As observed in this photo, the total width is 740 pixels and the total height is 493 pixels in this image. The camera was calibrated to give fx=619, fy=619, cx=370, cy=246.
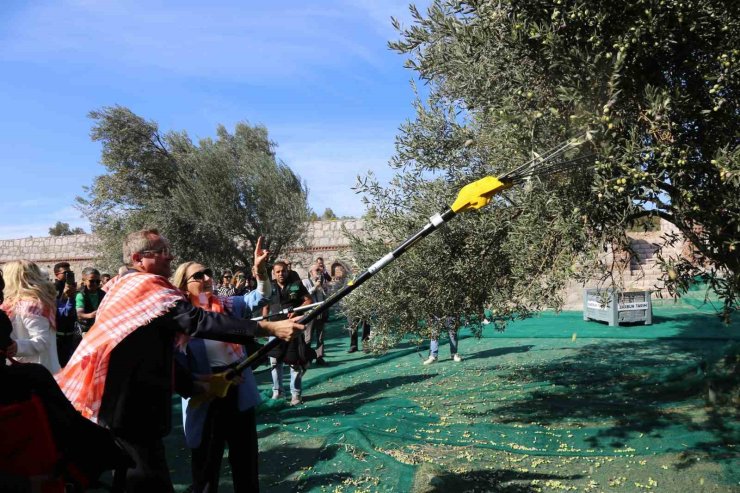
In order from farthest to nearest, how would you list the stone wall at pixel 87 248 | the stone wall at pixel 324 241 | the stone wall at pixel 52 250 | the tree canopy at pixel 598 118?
the stone wall at pixel 52 250 → the stone wall at pixel 324 241 → the stone wall at pixel 87 248 → the tree canopy at pixel 598 118

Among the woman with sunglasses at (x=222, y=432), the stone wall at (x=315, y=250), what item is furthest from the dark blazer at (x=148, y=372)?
the stone wall at (x=315, y=250)

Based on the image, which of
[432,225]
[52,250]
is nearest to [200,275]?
[432,225]

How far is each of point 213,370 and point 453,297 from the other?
9.02ft

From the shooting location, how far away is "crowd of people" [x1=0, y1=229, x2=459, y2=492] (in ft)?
12.0

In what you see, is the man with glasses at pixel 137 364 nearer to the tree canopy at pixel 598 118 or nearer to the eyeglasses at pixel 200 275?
the eyeglasses at pixel 200 275

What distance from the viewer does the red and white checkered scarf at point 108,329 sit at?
3664 mm

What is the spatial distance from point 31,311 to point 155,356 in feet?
6.72

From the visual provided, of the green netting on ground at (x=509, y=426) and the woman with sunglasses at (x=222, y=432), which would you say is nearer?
the woman with sunglasses at (x=222, y=432)

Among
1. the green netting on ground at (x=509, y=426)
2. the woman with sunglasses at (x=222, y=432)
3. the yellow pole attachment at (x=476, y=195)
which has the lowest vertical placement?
the green netting on ground at (x=509, y=426)

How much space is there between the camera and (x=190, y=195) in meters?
20.2

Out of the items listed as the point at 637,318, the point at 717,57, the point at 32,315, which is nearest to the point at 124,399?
the point at 32,315

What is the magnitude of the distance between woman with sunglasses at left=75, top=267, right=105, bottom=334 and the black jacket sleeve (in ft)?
21.1

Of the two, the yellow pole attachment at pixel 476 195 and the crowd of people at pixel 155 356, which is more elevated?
the yellow pole attachment at pixel 476 195

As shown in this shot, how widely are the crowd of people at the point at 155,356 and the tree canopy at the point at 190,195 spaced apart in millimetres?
14867
